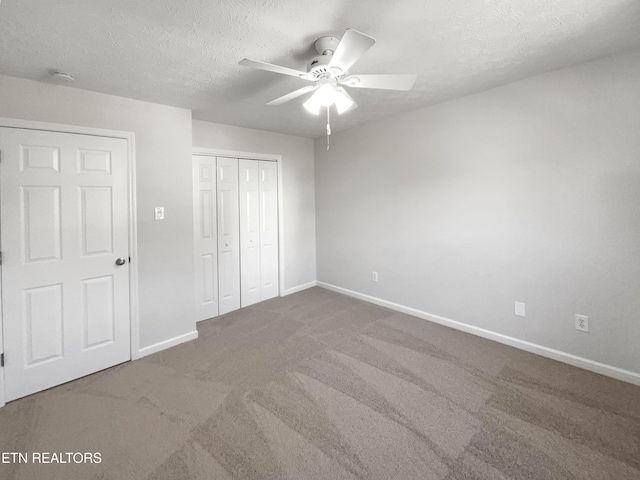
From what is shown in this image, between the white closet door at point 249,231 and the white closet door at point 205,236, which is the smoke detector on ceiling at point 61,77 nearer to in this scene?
the white closet door at point 205,236

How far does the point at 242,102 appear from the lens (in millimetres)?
2783

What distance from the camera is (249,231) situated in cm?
396

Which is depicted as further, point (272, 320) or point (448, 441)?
point (272, 320)

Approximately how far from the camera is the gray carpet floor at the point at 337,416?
1.54 m

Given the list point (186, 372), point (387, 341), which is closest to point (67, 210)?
point (186, 372)

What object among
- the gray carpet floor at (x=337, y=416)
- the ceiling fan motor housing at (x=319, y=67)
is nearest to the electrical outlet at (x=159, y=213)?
the gray carpet floor at (x=337, y=416)

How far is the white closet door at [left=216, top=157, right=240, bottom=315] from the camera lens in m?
3.64

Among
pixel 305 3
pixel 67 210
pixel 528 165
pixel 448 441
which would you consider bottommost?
pixel 448 441

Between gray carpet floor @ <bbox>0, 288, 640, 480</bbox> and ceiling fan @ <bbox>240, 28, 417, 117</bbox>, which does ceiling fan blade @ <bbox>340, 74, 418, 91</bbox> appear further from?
gray carpet floor @ <bbox>0, 288, 640, 480</bbox>

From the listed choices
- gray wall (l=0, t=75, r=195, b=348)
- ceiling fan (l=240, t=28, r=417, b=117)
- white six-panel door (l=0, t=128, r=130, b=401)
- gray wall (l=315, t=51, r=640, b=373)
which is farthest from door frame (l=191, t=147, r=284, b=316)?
ceiling fan (l=240, t=28, r=417, b=117)

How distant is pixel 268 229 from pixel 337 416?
277 cm

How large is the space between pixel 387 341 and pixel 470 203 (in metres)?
1.62

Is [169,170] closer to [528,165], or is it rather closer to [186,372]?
[186,372]

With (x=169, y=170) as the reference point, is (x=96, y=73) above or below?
above
